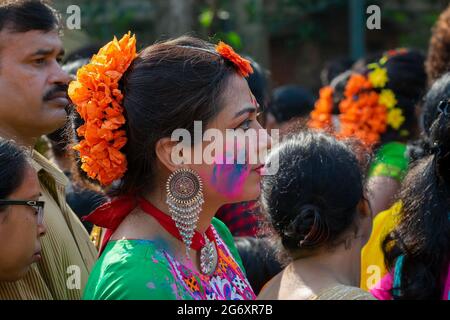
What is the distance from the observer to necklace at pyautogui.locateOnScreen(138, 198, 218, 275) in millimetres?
2273

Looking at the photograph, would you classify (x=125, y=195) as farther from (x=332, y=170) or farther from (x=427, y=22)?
(x=427, y=22)

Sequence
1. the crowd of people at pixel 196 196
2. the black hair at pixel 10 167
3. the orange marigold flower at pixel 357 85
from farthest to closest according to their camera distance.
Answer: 1. the orange marigold flower at pixel 357 85
2. the black hair at pixel 10 167
3. the crowd of people at pixel 196 196

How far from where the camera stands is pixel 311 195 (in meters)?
2.34

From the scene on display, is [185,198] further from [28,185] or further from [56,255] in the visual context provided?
[56,255]

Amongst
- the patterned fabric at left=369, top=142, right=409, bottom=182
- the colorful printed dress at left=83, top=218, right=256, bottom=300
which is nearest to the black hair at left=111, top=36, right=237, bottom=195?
the colorful printed dress at left=83, top=218, right=256, bottom=300

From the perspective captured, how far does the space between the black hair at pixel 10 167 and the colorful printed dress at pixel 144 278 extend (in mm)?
358

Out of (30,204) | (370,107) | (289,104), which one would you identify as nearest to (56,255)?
(30,204)

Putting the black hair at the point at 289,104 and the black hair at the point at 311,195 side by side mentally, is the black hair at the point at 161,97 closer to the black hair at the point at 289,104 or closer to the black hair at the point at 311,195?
the black hair at the point at 311,195

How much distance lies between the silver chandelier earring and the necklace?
0.06 feet

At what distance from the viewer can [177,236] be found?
229cm

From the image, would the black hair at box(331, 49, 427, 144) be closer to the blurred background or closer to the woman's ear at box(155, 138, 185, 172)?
the woman's ear at box(155, 138, 185, 172)

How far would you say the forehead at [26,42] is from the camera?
306cm

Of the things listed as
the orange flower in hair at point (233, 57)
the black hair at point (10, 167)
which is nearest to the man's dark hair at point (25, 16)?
the black hair at point (10, 167)

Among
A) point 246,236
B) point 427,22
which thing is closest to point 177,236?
point 246,236
